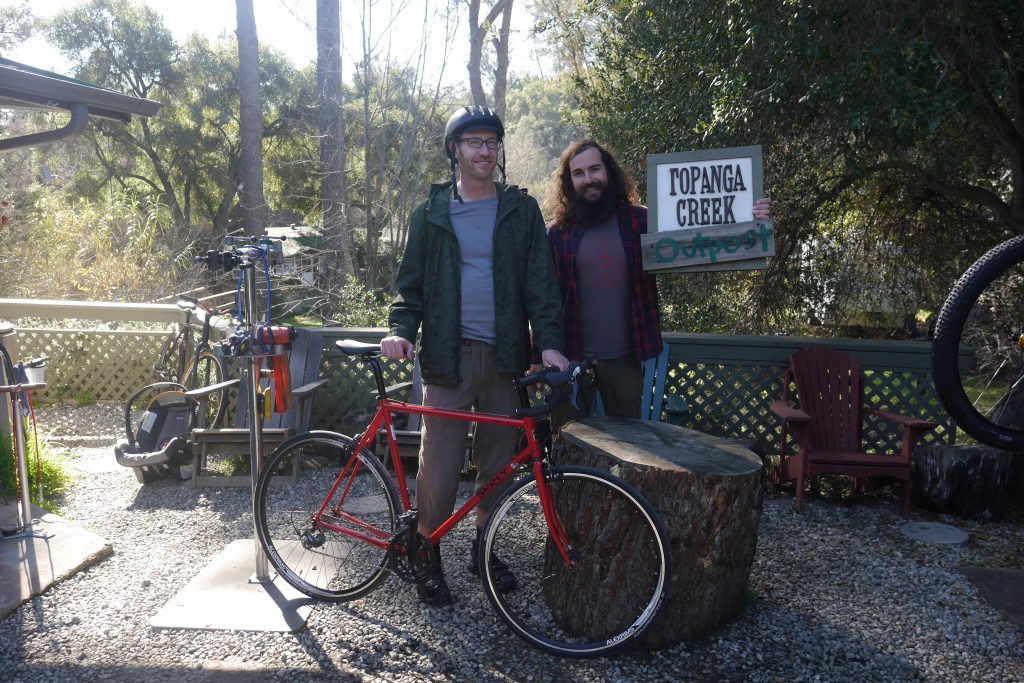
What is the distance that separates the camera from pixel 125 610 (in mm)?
3039

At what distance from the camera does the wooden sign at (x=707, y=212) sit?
331 centimetres

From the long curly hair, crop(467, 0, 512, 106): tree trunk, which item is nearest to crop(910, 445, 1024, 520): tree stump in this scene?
the long curly hair

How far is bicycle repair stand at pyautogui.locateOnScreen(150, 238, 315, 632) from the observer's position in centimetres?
290

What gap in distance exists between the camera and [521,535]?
9.48 feet

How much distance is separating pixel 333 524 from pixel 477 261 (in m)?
1.13

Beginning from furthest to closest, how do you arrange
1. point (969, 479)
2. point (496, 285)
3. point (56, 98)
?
point (969, 479)
point (56, 98)
point (496, 285)

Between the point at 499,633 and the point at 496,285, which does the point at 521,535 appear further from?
the point at 496,285

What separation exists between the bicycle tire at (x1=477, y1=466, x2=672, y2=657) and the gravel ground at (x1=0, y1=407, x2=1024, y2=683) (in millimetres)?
109

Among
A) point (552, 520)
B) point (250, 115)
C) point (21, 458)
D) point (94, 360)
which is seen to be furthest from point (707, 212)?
point (250, 115)

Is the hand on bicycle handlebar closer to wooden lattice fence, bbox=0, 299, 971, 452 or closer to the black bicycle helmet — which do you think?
the black bicycle helmet

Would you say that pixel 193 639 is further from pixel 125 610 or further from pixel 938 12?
pixel 938 12

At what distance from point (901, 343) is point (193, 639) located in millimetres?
4175

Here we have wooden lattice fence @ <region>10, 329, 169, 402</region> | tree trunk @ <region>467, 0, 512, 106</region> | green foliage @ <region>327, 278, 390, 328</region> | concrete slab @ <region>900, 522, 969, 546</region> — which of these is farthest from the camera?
tree trunk @ <region>467, 0, 512, 106</region>

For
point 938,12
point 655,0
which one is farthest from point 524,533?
point 655,0
